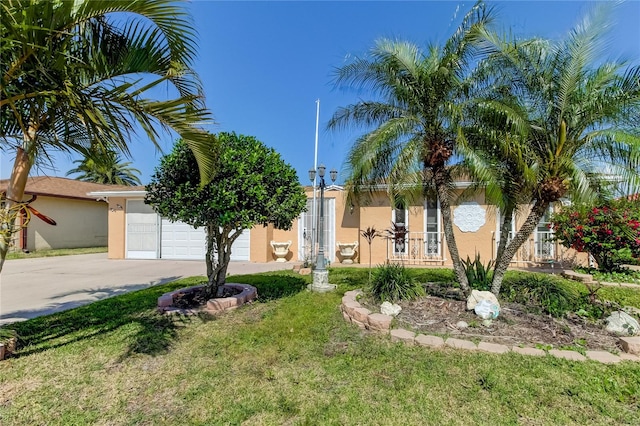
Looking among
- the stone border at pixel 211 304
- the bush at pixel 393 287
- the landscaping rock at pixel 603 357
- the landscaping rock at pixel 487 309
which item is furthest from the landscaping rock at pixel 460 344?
the stone border at pixel 211 304

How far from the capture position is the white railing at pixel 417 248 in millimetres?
11695

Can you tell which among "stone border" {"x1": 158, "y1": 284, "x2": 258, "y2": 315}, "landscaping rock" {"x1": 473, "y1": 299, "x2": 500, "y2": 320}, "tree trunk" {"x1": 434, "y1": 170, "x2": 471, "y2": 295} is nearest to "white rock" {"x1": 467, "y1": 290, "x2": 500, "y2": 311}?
"landscaping rock" {"x1": 473, "y1": 299, "x2": 500, "y2": 320}

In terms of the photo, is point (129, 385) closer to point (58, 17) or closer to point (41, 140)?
point (41, 140)

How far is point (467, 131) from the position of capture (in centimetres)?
554

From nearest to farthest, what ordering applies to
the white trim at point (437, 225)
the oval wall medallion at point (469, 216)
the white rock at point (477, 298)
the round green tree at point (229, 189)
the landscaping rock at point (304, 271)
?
1. the white rock at point (477, 298)
2. the round green tree at point (229, 189)
3. the landscaping rock at point (304, 271)
4. the oval wall medallion at point (469, 216)
5. the white trim at point (437, 225)

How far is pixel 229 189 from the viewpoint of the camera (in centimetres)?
515

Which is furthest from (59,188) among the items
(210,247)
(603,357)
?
(603,357)

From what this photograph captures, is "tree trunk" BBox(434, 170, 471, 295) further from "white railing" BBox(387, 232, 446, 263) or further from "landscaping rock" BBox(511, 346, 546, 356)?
"white railing" BBox(387, 232, 446, 263)

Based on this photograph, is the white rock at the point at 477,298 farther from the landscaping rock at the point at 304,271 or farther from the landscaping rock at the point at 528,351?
the landscaping rock at the point at 304,271

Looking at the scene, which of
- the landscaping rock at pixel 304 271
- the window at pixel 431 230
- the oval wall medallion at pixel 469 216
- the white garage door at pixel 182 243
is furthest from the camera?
the white garage door at pixel 182 243

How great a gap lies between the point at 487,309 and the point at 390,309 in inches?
57.9

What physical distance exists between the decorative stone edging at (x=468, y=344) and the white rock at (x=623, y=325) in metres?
0.38

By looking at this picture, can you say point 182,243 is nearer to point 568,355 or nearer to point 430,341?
point 430,341

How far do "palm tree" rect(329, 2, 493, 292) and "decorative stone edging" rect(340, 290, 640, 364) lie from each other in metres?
1.83
